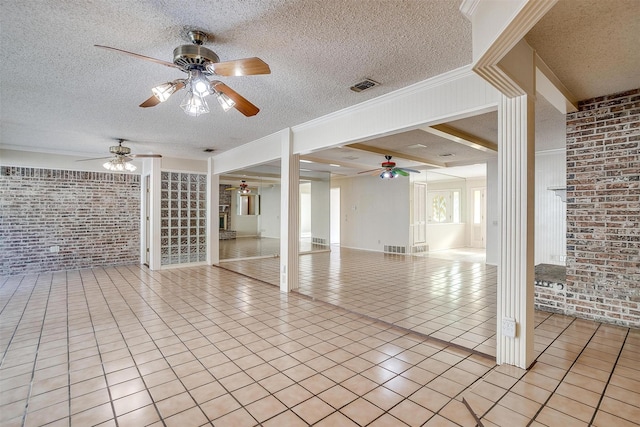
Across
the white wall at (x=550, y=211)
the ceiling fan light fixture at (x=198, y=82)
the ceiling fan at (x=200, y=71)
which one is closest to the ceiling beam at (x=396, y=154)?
the white wall at (x=550, y=211)

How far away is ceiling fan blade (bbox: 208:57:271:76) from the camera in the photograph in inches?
76.9

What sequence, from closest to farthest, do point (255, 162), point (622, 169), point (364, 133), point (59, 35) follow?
point (59, 35), point (622, 169), point (364, 133), point (255, 162)

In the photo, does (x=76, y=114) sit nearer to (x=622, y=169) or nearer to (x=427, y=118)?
(x=427, y=118)

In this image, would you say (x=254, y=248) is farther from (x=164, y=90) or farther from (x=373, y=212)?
(x=164, y=90)

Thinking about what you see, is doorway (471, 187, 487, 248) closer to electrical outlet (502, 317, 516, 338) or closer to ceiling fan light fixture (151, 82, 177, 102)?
electrical outlet (502, 317, 516, 338)

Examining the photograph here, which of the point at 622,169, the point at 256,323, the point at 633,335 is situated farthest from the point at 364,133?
the point at 633,335

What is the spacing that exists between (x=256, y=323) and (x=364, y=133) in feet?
8.34

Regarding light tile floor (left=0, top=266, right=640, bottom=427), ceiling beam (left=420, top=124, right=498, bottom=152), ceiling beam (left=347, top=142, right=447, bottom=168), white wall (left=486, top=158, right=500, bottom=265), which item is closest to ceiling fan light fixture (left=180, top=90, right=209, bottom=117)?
light tile floor (left=0, top=266, right=640, bottom=427)

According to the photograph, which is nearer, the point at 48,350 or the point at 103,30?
the point at 103,30

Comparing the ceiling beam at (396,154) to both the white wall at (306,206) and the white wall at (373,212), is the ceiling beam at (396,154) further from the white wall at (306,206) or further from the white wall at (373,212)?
the white wall at (306,206)

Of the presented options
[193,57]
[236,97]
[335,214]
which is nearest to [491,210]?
[335,214]

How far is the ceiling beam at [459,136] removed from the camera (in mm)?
4259

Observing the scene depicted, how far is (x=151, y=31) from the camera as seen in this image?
2.13 m

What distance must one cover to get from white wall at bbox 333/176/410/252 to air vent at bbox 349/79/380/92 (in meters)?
5.99
